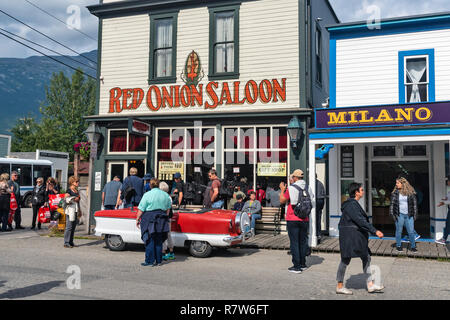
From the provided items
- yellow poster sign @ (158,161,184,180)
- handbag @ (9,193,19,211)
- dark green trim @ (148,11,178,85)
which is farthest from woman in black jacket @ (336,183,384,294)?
handbag @ (9,193,19,211)

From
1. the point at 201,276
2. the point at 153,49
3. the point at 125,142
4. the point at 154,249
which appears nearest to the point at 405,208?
the point at 201,276

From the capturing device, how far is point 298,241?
789 cm

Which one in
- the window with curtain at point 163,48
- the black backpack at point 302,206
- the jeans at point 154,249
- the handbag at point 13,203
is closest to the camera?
the black backpack at point 302,206

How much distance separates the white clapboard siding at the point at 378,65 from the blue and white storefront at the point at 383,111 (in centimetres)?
3

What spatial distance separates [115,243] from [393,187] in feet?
26.9

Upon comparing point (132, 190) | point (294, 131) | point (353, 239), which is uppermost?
point (294, 131)

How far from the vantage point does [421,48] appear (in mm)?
11820

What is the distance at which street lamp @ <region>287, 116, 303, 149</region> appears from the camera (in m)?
12.5

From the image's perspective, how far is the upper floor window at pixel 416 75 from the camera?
1168 centimetres

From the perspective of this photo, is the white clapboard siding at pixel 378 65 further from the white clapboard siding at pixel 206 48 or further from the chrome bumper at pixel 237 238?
the chrome bumper at pixel 237 238

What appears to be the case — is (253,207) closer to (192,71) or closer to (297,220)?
(297,220)

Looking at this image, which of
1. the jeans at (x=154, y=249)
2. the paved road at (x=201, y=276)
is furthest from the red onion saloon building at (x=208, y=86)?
the jeans at (x=154, y=249)
